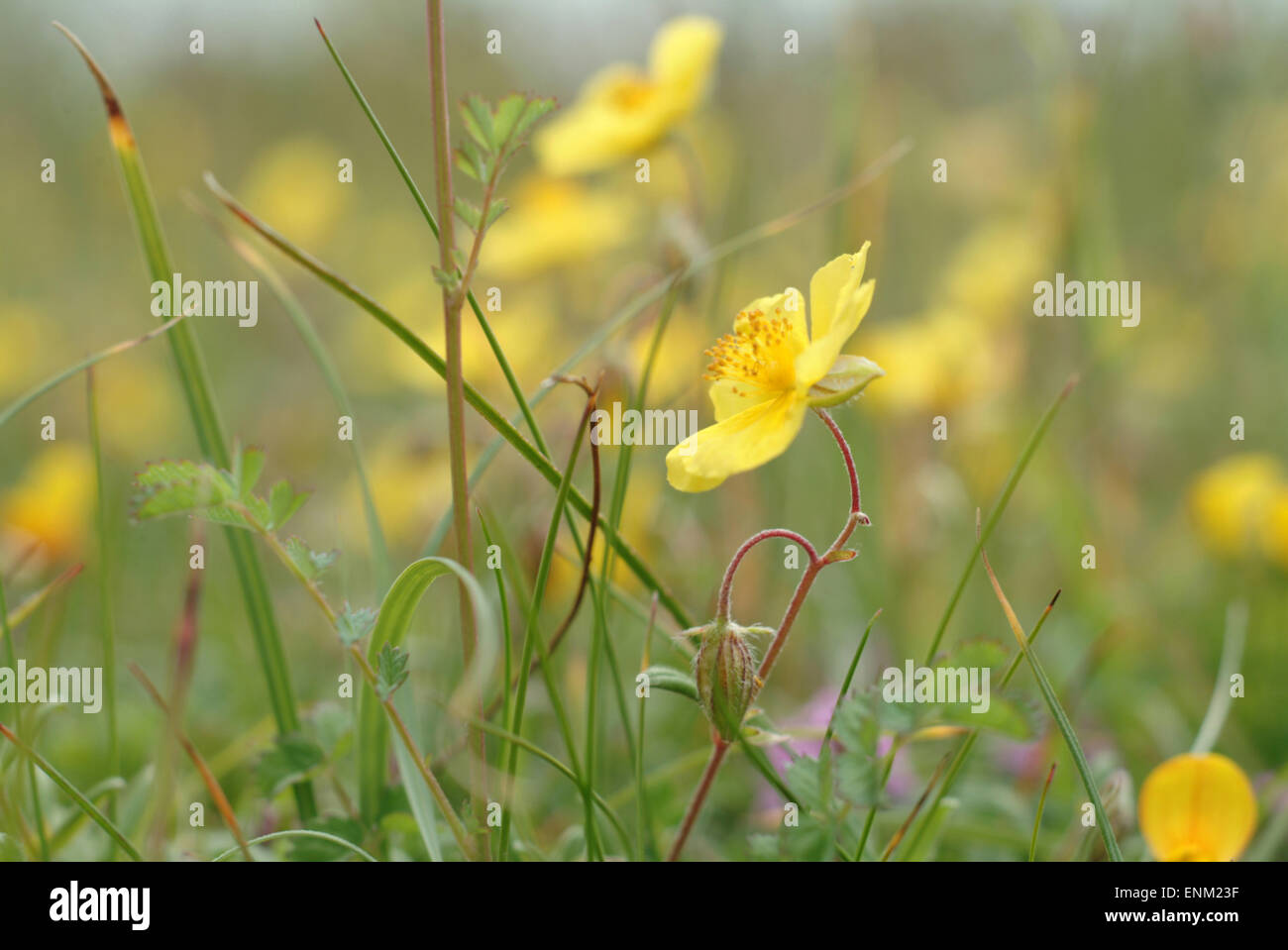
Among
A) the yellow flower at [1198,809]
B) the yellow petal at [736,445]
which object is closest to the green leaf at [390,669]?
the yellow petal at [736,445]

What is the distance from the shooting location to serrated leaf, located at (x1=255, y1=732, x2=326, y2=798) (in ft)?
3.03

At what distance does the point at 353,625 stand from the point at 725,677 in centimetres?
27

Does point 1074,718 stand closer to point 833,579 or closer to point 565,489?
point 833,579

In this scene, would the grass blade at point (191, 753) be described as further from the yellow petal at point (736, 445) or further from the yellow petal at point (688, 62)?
the yellow petal at point (688, 62)

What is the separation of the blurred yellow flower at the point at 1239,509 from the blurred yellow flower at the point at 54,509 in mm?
2174

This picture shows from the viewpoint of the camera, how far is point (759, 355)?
829 millimetres

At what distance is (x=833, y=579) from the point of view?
7.02 ft

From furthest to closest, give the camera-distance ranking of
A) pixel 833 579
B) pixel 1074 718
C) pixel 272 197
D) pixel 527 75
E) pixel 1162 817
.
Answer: pixel 527 75 < pixel 272 197 < pixel 833 579 < pixel 1074 718 < pixel 1162 817

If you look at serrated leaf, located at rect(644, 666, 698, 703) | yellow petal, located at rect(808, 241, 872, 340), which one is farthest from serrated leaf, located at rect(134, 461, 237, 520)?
yellow petal, located at rect(808, 241, 872, 340)

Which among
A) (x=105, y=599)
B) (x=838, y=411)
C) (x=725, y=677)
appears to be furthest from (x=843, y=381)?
(x=838, y=411)

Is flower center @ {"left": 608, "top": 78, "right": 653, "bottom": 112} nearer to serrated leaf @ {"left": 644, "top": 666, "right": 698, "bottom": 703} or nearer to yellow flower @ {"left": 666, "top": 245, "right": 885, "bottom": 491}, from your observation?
yellow flower @ {"left": 666, "top": 245, "right": 885, "bottom": 491}

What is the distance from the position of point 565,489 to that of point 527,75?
181 inches

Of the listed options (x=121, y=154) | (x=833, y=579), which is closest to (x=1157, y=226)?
(x=833, y=579)

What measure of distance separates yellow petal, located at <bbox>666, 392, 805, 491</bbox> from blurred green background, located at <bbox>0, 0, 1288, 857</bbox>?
1.21ft
